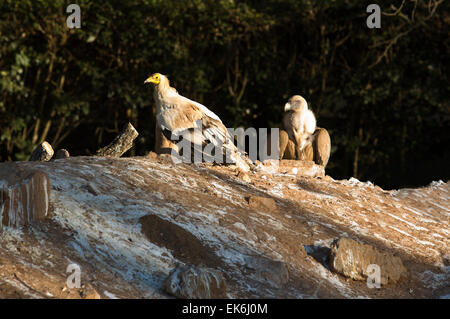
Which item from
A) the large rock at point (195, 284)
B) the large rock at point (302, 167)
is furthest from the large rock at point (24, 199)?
the large rock at point (302, 167)

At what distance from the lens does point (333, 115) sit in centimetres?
1366

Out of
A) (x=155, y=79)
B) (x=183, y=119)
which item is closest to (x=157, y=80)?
(x=155, y=79)

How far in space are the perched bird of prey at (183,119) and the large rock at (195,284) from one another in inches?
102

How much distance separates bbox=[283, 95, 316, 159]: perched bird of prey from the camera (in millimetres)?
8750

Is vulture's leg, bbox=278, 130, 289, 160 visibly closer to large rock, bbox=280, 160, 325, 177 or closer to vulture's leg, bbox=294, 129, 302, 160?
vulture's leg, bbox=294, 129, 302, 160

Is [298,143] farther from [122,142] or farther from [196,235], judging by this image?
[196,235]

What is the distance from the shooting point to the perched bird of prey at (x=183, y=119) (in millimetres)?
7156

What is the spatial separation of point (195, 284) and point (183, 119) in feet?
9.18

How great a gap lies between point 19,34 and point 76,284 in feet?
27.8

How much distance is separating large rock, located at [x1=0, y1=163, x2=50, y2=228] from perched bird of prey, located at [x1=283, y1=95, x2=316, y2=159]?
4.22m

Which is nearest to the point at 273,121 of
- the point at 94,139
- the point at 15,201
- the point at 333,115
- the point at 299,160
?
the point at 333,115

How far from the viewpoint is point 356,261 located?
5.69 meters

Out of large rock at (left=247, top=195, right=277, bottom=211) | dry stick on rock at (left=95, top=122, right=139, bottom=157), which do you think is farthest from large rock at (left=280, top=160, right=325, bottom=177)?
dry stick on rock at (left=95, top=122, right=139, bottom=157)
